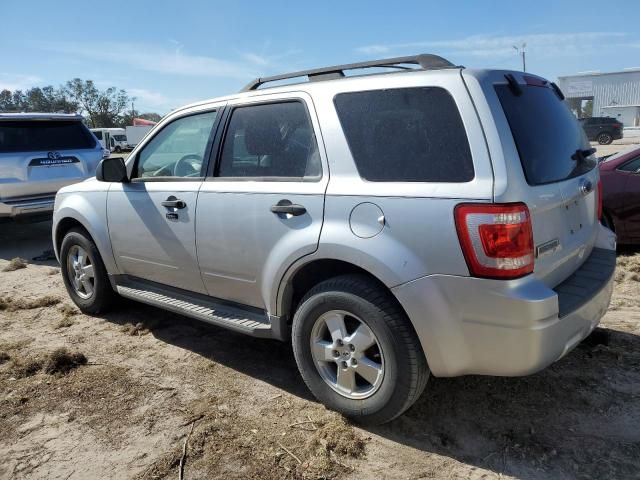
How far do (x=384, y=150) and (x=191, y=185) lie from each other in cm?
153

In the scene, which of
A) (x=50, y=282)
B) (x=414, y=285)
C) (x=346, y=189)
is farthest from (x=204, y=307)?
(x=50, y=282)

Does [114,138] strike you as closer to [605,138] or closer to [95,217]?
[605,138]

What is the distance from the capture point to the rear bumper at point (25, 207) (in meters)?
7.78

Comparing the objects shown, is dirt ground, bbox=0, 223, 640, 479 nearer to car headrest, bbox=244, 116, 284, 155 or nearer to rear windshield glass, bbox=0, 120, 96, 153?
car headrest, bbox=244, 116, 284, 155

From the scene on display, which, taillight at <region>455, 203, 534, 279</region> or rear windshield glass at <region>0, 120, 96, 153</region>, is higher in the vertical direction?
rear windshield glass at <region>0, 120, 96, 153</region>

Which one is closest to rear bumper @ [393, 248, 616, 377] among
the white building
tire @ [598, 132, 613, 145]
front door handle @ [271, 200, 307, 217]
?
front door handle @ [271, 200, 307, 217]

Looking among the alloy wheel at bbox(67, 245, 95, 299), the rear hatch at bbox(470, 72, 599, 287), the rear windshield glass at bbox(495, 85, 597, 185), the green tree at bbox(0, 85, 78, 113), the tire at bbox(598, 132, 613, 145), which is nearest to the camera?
the rear hatch at bbox(470, 72, 599, 287)

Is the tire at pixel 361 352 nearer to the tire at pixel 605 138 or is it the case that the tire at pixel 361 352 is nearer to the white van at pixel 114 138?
the tire at pixel 605 138

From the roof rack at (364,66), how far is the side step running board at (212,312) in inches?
59.4

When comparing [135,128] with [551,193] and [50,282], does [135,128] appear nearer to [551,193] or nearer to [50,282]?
[50,282]

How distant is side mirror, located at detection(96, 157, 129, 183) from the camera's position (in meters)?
4.22

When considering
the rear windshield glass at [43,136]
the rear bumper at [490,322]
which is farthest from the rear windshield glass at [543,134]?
the rear windshield glass at [43,136]

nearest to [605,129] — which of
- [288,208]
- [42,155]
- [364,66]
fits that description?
[42,155]

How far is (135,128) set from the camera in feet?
156
